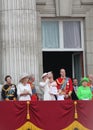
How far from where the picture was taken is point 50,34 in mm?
21844

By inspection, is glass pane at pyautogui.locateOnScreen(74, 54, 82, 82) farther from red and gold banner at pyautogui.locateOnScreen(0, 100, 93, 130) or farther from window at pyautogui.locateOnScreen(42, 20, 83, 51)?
red and gold banner at pyautogui.locateOnScreen(0, 100, 93, 130)

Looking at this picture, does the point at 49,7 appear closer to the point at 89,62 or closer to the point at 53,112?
the point at 89,62

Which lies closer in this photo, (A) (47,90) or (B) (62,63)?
(A) (47,90)

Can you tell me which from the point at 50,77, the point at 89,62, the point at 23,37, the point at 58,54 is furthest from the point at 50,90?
the point at 58,54

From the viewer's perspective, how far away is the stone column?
19438 mm

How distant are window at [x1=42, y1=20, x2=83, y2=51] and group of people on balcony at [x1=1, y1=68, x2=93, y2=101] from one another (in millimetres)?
3925

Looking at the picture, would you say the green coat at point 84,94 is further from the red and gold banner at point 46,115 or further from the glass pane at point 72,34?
the glass pane at point 72,34

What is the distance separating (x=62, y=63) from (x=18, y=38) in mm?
4651

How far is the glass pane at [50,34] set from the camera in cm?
2170

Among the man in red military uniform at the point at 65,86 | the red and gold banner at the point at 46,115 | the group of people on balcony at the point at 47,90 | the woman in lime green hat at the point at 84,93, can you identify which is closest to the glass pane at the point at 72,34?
the group of people on balcony at the point at 47,90

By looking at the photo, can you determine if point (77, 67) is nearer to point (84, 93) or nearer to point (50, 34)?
point (50, 34)

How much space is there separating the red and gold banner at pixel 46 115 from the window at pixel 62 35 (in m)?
5.19

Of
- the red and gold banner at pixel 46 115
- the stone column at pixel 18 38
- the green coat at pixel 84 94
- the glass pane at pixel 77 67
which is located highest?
the stone column at pixel 18 38

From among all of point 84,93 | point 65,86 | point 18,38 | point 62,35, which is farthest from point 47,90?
point 62,35
